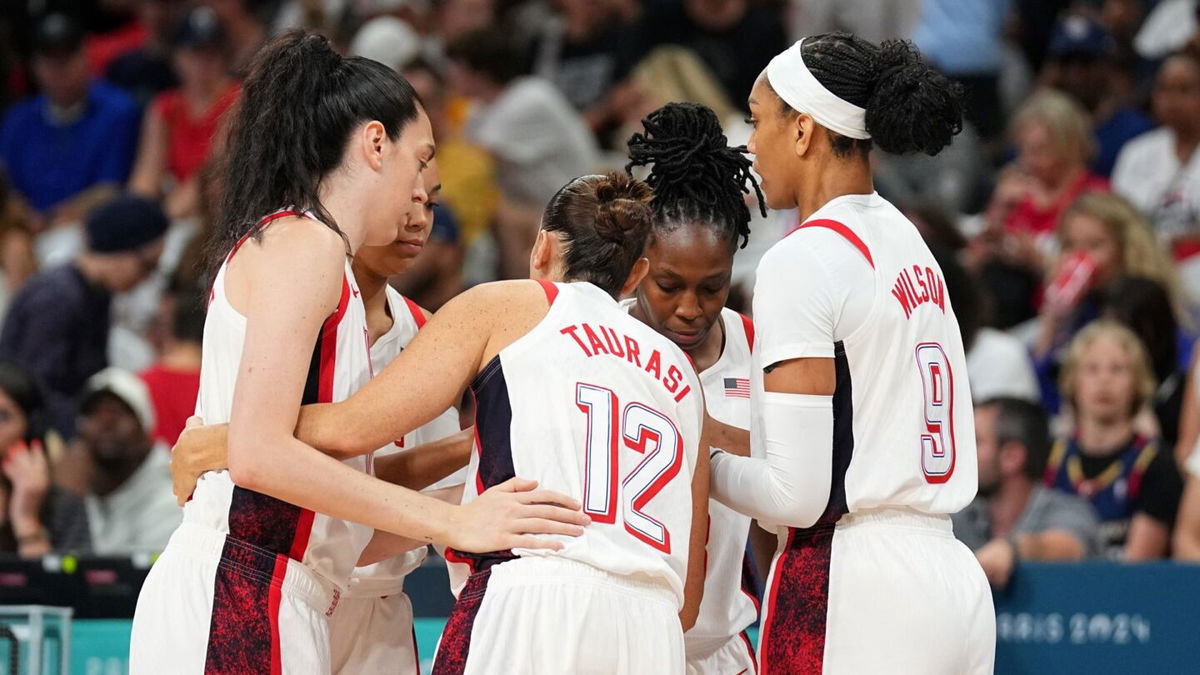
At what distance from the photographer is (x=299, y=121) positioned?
12.2 ft

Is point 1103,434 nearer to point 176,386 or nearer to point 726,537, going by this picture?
point 726,537

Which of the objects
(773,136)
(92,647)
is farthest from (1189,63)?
(92,647)

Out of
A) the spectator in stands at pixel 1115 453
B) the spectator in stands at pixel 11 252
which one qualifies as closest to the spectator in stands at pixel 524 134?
the spectator in stands at pixel 11 252

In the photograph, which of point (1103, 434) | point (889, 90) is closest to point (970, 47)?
point (1103, 434)

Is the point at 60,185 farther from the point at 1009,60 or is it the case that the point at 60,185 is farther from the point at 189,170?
the point at 1009,60

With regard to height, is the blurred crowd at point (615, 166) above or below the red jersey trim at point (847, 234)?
above

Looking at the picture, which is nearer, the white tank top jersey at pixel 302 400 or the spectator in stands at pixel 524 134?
the white tank top jersey at pixel 302 400

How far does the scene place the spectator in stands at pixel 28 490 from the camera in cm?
639

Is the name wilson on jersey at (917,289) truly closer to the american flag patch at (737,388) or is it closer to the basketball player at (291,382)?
the american flag patch at (737,388)

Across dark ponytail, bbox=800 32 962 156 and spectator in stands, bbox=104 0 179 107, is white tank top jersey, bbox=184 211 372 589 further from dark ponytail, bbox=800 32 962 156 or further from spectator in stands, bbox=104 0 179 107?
spectator in stands, bbox=104 0 179 107

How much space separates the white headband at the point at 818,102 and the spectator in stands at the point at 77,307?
4.93m

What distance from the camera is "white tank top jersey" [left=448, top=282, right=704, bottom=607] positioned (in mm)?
3441

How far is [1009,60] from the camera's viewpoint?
10.8 m

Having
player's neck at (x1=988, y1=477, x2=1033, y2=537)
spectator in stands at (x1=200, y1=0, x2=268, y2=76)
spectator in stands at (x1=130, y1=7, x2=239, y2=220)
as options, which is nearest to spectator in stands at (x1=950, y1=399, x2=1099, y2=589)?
player's neck at (x1=988, y1=477, x2=1033, y2=537)
